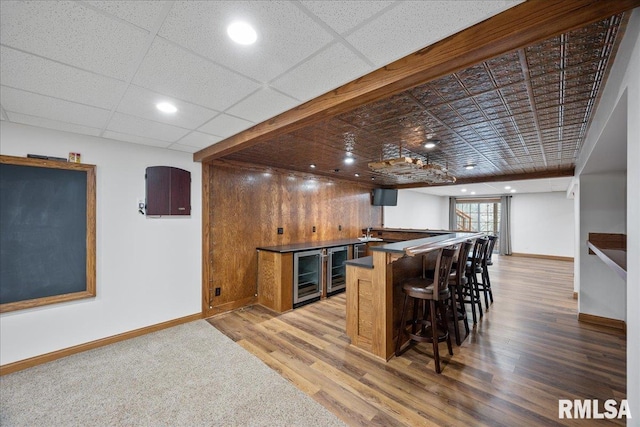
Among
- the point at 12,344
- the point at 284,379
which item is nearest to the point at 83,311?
the point at 12,344

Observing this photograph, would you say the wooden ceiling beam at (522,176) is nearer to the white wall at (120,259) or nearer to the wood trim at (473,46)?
the wood trim at (473,46)

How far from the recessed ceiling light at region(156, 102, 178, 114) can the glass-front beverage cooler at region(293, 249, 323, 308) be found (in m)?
2.59

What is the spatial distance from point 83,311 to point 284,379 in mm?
2315

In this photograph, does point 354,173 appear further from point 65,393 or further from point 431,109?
point 65,393

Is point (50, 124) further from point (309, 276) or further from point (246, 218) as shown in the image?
point (309, 276)

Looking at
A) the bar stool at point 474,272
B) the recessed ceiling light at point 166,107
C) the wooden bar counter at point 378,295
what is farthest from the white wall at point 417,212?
the recessed ceiling light at point 166,107

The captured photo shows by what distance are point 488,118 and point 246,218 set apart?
11.3ft

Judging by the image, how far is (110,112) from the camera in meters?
2.23

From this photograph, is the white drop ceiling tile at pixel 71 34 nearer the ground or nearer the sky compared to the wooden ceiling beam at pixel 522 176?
nearer the sky

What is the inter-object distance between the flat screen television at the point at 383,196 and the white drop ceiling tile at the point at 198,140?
4.94 meters

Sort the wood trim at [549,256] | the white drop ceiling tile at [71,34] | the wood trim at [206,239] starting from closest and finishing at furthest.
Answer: the white drop ceiling tile at [71,34], the wood trim at [206,239], the wood trim at [549,256]

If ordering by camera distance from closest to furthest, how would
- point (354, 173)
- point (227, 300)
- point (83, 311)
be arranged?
1. point (83, 311)
2. point (227, 300)
3. point (354, 173)

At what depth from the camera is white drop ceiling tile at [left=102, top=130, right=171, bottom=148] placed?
2793 millimetres

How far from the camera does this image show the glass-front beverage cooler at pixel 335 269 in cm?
469
